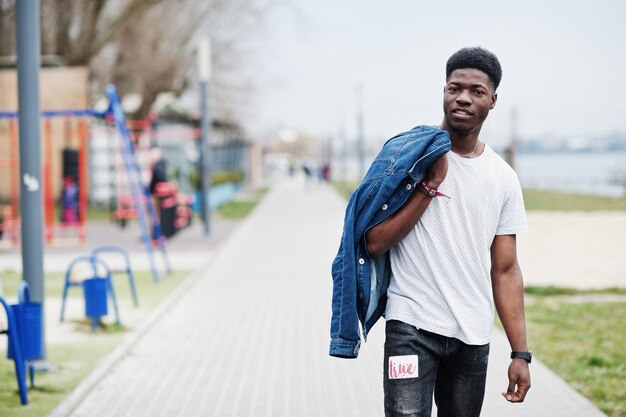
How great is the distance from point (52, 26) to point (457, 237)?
81.2 feet

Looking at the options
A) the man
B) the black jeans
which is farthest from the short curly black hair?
Answer: the black jeans

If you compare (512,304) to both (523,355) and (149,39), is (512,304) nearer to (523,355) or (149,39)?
(523,355)

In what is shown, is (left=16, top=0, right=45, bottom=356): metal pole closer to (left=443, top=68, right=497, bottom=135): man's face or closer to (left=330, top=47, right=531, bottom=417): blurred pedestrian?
(left=330, top=47, right=531, bottom=417): blurred pedestrian

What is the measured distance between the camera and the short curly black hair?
316 centimetres

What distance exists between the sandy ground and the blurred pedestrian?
887 cm

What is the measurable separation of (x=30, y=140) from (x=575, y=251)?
11389mm

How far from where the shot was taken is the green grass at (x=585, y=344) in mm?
6367

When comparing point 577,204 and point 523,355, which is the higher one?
point 523,355

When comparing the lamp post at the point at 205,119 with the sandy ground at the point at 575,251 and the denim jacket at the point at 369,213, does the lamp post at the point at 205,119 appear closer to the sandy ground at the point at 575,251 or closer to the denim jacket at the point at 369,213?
the sandy ground at the point at 575,251

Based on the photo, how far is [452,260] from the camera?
10.3 ft

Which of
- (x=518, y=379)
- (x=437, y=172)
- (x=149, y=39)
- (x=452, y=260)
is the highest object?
(x=149, y=39)

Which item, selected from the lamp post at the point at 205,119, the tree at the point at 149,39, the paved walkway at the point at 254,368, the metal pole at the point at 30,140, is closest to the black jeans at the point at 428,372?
the paved walkway at the point at 254,368

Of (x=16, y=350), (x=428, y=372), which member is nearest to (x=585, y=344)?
(x=16, y=350)

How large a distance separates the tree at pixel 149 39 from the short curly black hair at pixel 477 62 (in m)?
22.8
